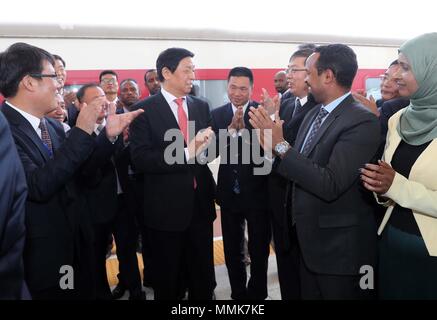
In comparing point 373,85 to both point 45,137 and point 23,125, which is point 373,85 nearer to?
point 45,137

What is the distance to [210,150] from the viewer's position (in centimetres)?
249

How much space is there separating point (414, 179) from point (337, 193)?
1.10ft

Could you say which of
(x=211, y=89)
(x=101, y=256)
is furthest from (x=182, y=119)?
(x=211, y=89)

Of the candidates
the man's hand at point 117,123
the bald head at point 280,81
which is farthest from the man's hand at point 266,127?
the bald head at point 280,81

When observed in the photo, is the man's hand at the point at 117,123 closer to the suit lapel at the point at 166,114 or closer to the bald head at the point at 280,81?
the suit lapel at the point at 166,114

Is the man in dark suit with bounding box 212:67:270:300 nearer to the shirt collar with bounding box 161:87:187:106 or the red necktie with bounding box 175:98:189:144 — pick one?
the red necktie with bounding box 175:98:189:144

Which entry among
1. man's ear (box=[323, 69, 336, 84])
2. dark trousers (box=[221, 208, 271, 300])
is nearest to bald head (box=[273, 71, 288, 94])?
dark trousers (box=[221, 208, 271, 300])

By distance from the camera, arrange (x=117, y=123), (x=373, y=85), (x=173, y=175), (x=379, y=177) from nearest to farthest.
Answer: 1. (x=379, y=177)
2. (x=117, y=123)
3. (x=173, y=175)
4. (x=373, y=85)

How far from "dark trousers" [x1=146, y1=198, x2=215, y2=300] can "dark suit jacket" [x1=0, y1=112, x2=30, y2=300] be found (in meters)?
1.35

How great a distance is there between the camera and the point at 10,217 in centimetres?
98

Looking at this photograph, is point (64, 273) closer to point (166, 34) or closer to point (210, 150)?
point (210, 150)

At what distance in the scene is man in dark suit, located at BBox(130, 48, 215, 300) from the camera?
2248 millimetres
